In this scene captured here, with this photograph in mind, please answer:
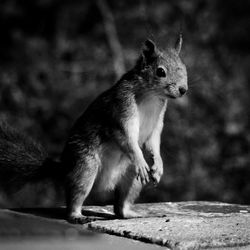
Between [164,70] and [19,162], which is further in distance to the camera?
[19,162]

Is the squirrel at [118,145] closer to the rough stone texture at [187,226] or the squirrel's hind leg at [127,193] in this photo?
the squirrel's hind leg at [127,193]

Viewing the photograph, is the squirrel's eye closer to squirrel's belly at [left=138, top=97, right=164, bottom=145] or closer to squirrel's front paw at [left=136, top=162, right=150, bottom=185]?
squirrel's belly at [left=138, top=97, right=164, bottom=145]

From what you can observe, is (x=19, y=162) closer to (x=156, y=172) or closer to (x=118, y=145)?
(x=118, y=145)

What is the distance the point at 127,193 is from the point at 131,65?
372 cm

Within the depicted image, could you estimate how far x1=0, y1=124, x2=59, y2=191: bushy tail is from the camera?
14.7 ft

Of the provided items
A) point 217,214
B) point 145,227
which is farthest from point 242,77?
point 145,227

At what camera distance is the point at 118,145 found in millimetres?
4191

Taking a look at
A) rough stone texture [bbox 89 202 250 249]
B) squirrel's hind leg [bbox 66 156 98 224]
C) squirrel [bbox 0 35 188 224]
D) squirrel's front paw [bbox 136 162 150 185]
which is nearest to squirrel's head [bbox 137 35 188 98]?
squirrel [bbox 0 35 188 224]

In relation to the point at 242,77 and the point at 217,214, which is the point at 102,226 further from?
the point at 242,77

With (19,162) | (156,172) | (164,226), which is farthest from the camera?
(19,162)

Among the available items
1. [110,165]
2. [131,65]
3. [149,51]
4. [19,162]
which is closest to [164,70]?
[149,51]

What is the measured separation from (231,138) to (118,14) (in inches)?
72.1

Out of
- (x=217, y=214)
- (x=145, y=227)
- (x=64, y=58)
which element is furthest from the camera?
(x=64, y=58)

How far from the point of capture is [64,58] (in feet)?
27.9
